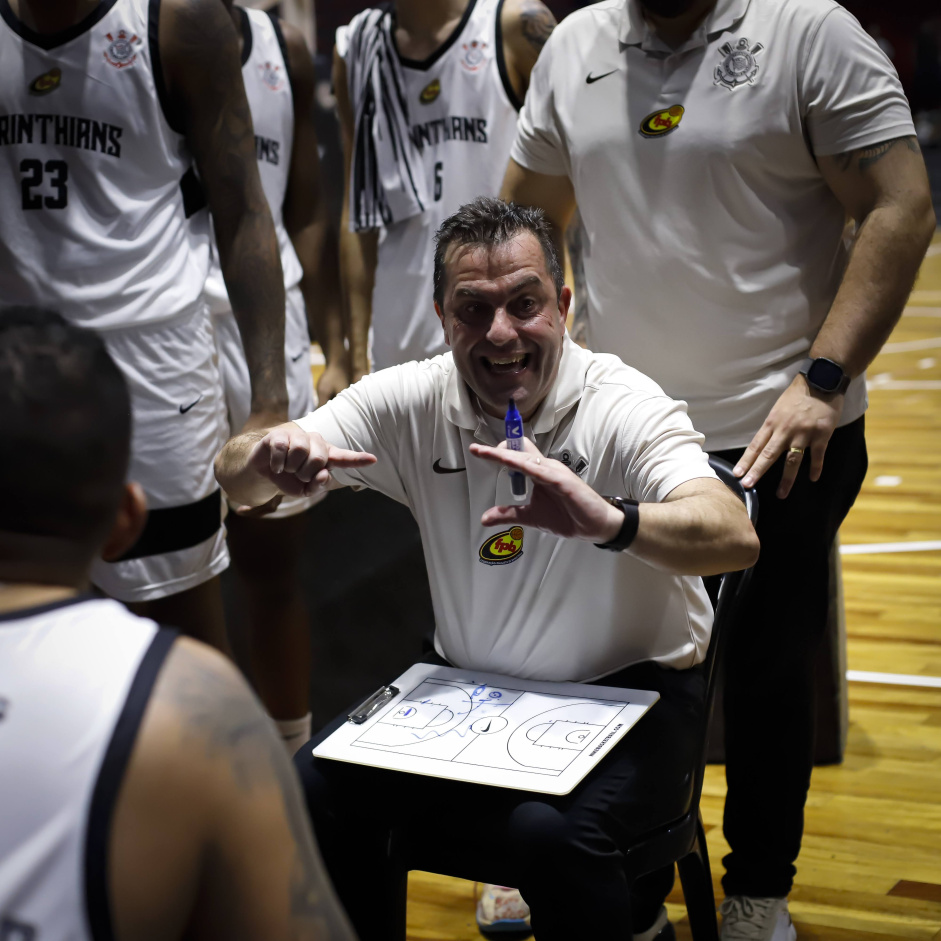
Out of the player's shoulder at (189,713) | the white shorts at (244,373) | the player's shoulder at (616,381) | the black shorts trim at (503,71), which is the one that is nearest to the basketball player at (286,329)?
the white shorts at (244,373)

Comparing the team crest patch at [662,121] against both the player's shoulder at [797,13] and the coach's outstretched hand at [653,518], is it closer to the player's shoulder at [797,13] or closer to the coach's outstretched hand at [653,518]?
the player's shoulder at [797,13]

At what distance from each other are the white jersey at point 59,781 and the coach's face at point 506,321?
3.64 ft

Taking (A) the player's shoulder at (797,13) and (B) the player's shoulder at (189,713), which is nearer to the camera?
(B) the player's shoulder at (189,713)

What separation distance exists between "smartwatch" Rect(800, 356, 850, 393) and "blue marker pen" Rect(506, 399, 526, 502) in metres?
0.61

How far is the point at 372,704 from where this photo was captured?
184cm

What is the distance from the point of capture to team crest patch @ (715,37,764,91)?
2.15 m

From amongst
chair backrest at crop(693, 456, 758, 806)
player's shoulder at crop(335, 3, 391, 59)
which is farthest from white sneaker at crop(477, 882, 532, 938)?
player's shoulder at crop(335, 3, 391, 59)

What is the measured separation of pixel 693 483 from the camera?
180cm

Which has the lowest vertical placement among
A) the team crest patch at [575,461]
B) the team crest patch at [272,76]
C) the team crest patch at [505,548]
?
the team crest patch at [505,548]

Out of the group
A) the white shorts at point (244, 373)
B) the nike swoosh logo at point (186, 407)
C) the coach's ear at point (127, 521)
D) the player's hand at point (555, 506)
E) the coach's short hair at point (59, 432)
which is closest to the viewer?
the coach's short hair at point (59, 432)

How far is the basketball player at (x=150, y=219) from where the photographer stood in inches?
85.0

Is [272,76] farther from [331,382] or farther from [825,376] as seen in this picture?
[825,376]

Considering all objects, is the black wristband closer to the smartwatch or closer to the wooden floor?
the smartwatch

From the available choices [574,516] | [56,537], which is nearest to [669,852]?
[574,516]
